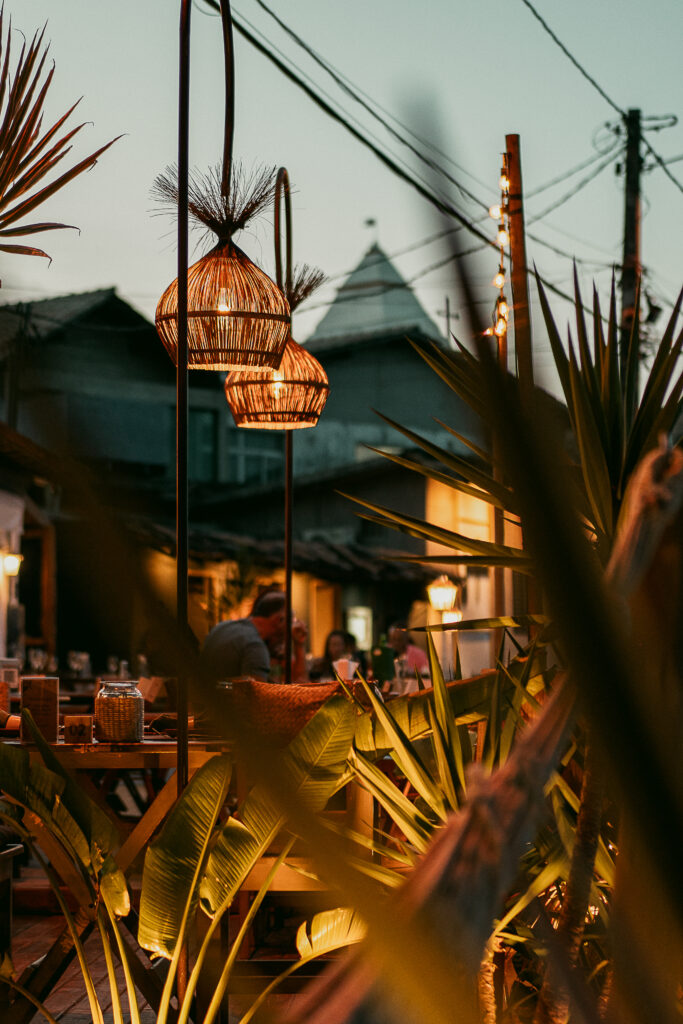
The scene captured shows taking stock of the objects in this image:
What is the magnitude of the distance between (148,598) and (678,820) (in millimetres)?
164

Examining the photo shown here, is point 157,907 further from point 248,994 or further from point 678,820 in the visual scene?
point 678,820

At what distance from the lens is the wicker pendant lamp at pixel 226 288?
3.85 metres

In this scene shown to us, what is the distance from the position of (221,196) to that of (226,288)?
317 millimetres

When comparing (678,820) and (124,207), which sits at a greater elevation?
(124,207)

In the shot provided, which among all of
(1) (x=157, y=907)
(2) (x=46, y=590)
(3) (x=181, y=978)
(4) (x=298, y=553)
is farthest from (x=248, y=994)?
(4) (x=298, y=553)

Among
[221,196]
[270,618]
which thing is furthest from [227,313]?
[270,618]

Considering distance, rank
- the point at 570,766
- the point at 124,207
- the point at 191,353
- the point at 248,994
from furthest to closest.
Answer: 1. the point at 191,353
2. the point at 248,994
3. the point at 570,766
4. the point at 124,207

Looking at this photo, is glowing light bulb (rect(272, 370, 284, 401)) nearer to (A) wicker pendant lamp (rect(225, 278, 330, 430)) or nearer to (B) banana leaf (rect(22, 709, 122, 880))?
(A) wicker pendant lamp (rect(225, 278, 330, 430))

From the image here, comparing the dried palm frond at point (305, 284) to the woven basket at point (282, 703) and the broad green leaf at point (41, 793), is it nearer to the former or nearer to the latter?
the woven basket at point (282, 703)

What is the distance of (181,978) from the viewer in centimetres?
262

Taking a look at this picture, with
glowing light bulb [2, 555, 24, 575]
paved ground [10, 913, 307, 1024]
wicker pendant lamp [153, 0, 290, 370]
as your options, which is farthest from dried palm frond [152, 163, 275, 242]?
glowing light bulb [2, 555, 24, 575]

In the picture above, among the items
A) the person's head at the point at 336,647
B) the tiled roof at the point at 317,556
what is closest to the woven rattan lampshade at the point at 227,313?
the person's head at the point at 336,647

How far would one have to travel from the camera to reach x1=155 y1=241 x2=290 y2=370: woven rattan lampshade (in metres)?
3.96

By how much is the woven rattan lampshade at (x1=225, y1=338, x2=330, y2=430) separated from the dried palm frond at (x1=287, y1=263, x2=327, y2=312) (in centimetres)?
21
